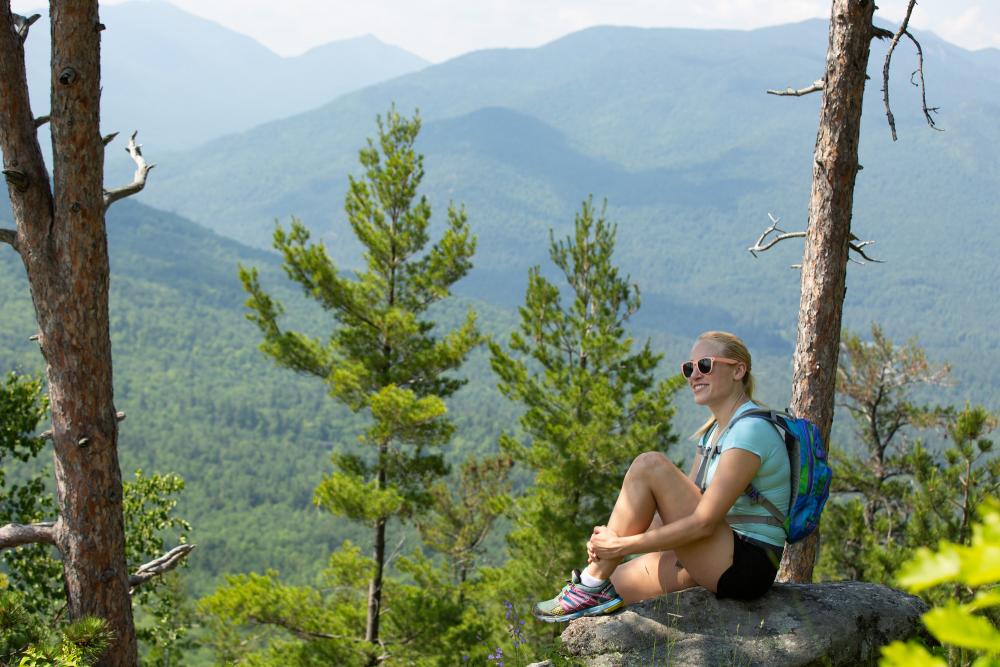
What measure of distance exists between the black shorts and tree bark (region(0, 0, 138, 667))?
271 centimetres

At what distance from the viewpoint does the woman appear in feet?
10.2

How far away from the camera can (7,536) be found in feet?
12.6

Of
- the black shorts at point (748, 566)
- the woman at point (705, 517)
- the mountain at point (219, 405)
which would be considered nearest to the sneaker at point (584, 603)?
the woman at point (705, 517)

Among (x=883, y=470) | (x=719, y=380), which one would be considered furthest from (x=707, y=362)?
(x=883, y=470)

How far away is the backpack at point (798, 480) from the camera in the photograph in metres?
3.21

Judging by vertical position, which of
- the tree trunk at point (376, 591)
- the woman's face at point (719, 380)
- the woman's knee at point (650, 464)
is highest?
the woman's face at point (719, 380)

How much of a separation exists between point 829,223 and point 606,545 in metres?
2.67

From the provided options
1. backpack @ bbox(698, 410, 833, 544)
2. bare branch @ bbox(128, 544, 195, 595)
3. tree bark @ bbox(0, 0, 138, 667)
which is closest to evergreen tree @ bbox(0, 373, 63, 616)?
bare branch @ bbox(128, 544, 195, 595)

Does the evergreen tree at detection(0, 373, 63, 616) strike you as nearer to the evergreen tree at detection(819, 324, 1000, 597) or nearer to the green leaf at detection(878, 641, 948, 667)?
the green leaf at detection(878, 641, 948, 667)

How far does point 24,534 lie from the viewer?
3.88m

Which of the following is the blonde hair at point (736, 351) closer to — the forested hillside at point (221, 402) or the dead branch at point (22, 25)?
the dead branch at point (22, 25)

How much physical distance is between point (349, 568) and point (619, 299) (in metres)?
4.95

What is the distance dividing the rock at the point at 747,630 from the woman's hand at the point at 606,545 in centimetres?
29

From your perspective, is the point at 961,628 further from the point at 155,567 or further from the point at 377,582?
the point at 377,582
